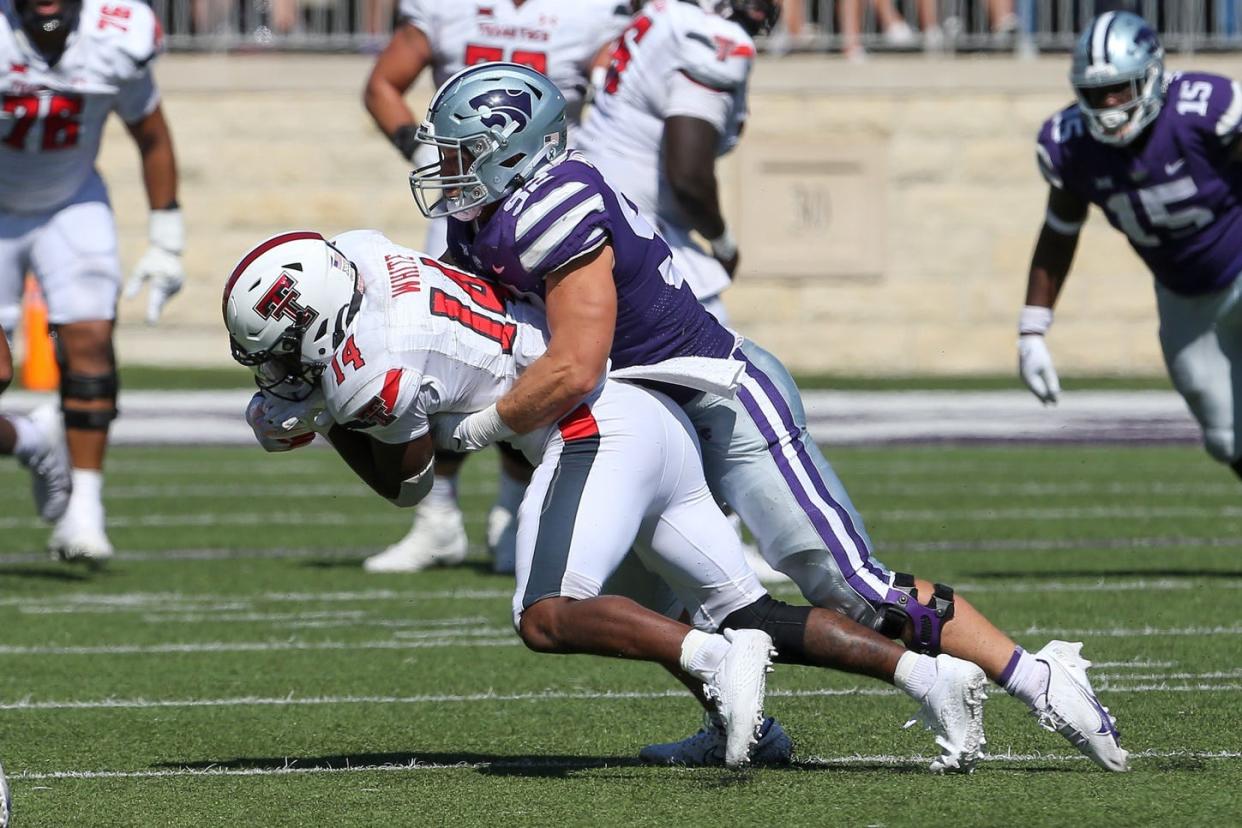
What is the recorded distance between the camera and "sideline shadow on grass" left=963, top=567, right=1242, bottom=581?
6.84 metres

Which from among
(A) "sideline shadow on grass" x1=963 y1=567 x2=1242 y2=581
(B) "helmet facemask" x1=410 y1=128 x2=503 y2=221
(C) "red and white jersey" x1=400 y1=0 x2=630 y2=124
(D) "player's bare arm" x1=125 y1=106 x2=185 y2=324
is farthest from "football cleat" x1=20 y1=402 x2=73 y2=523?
(B) "helmet facemask" x1=410 y1=128 x2=503 y2=221

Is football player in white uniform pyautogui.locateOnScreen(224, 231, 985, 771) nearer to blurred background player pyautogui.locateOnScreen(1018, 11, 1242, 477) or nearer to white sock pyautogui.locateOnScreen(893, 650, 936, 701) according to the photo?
A: white sock pyautogui.locateOnScreen(893, 650, 936, 701)

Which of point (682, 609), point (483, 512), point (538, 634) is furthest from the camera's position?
point (483, 512)

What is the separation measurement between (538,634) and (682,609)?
0.56m

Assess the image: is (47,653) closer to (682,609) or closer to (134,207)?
(682,609)

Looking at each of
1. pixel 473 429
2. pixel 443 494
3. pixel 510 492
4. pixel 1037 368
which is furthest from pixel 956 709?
pixel 443 494

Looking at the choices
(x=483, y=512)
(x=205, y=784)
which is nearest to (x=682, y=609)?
(x=205, y=784)

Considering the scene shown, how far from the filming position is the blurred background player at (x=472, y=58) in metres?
7.43

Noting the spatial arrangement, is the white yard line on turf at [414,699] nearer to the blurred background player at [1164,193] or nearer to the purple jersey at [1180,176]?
the blurred background player at [1164,193]

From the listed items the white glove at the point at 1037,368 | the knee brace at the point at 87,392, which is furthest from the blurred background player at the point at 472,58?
the white glove at the point at 1037,368

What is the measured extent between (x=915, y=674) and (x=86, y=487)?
426 cm

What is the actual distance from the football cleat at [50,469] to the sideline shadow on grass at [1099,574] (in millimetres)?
2965

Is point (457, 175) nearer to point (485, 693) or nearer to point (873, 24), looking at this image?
point (485, 693)

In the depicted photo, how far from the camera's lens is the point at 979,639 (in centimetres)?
408
